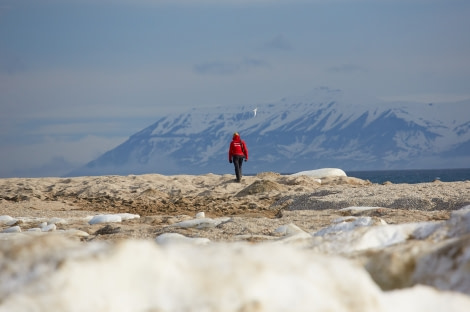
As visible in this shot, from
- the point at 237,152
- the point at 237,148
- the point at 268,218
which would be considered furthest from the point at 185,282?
the point at 237,148

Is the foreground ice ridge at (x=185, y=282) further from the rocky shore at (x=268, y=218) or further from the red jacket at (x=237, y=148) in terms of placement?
the red jacket at (x=237, y=148)

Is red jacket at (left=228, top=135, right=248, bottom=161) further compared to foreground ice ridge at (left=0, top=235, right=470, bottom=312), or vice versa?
red jacket at (left=228, top=135, right=248, bottom=161)

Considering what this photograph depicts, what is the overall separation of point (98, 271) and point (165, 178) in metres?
20.8

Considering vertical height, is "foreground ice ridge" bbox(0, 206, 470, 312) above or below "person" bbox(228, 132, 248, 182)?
above

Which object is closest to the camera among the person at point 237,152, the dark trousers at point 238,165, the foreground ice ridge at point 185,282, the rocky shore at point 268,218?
the foreground ice ridge at point 185,282

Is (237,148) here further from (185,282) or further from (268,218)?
(185,282)

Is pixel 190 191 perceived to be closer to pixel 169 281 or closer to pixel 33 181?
pixel 33 181

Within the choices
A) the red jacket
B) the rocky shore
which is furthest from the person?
the rocky shore

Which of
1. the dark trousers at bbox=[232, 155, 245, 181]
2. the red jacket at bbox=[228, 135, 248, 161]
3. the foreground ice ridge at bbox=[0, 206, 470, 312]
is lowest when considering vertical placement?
the dark trousers at bbox=[232, 155, 245, 181]

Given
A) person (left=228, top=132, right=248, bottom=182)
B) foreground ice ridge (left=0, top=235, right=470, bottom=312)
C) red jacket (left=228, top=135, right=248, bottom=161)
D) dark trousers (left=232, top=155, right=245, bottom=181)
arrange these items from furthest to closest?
red jacket (left=228, top=135, right=248, bottom=161) → person (left=228, top=132, right=248, bottom=182) → dark trousers (left=232, top=155, right=245, bottom=181) → foreground ice ridge (left=0, top=235, right=470, bottom=312)

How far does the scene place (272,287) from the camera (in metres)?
2.54

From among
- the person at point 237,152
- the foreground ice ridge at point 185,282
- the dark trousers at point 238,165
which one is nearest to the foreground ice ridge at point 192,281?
the foreground ice ridge at point 185,282

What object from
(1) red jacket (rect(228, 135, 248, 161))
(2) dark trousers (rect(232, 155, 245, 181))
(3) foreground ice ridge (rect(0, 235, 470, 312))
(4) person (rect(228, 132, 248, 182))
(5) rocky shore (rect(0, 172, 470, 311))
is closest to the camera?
(3) foreground ice ridge (rect(0, 235, 470, 312))

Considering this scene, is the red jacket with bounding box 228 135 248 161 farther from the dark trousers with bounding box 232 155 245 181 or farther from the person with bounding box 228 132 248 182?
the dark trousers with bounding box 232 155 245 181
